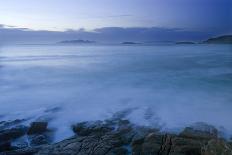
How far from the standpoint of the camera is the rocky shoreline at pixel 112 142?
6.95 m

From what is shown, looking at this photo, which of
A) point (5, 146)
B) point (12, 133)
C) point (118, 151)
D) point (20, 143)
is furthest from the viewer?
point (12, 133)

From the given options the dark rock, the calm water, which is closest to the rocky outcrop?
the calm water

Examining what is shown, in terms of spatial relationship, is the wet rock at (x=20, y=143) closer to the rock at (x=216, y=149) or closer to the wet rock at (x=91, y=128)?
the wet rock at (x=91, y=128)

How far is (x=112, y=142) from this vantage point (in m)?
7.73

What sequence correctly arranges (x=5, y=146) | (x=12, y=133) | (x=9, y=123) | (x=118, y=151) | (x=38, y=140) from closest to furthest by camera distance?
1. (x=118, y=151)
2. (x=5, y=146)
3. (x=38, y=140)
4. (x=12, y=133)
5. (x=9, y=123)

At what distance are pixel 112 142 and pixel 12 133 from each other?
3.34 metres

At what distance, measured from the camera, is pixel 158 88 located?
59.5 feet

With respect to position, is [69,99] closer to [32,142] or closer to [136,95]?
[136,95]

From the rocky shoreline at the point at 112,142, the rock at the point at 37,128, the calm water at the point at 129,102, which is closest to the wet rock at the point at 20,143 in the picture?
the rocky shoreline at the point at 112,142

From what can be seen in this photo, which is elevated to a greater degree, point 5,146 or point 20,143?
point 5,146

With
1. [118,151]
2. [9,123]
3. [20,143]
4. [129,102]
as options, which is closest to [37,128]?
[20,143]

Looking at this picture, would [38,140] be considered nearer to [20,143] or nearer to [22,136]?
[20,143]

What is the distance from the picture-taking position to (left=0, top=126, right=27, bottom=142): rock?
8.72 meters

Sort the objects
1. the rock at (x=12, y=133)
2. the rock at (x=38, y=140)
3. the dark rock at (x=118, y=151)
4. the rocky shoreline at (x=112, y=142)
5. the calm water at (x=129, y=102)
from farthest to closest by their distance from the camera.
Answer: the calm water at (x=129, y=102) → the rock at (x=12, y=133) → the rock at (x=38, y=140) → the dark rock at (x=118, y=151) → the rocky shoreline at (x=112, y=142)
